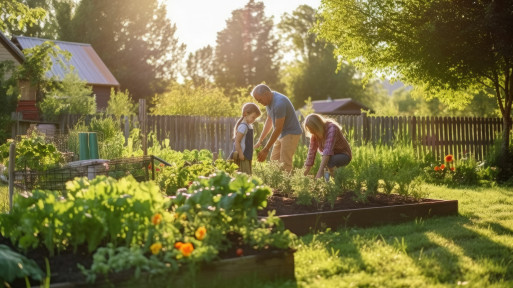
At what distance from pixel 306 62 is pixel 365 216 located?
49932mm

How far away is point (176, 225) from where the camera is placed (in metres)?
4.06

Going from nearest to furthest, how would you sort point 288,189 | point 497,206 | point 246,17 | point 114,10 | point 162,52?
point 288,189 < point 497,206 < point 114,10 < point 162,52 < point 246,17

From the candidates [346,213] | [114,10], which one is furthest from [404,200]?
[114,10]

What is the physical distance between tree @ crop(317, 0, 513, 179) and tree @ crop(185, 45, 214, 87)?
38.6 m

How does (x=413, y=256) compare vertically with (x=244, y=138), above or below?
below

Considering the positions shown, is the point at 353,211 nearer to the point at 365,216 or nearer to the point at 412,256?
the point at 365,216

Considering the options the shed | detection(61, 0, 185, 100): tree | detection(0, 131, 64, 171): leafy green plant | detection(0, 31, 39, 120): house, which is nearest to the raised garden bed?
detection(0, 131, 64, 171): leafy green plant

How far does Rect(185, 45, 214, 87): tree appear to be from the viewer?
5238 centimetres

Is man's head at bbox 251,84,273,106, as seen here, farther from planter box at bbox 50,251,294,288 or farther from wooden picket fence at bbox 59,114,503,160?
wooden picket fence at bbox 59,114,503,160

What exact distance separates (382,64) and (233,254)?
10.5 meters

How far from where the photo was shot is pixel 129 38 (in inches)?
1753

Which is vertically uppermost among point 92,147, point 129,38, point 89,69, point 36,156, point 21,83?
point 129,38

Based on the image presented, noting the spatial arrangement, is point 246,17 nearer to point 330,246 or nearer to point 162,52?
point 162,52

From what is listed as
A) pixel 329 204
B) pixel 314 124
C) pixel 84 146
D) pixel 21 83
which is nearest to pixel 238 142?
pixel 314 124
